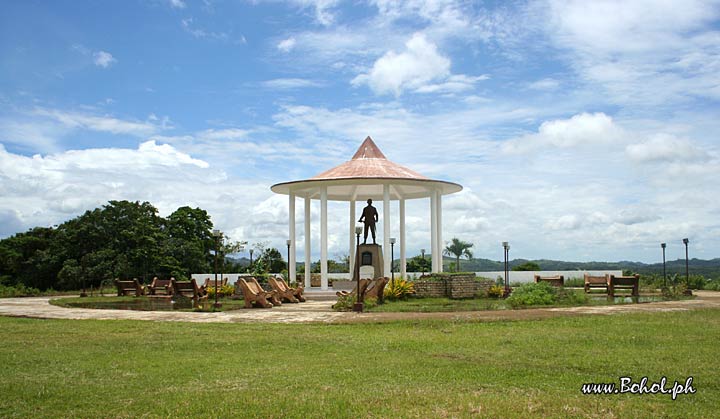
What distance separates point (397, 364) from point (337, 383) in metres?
1.57

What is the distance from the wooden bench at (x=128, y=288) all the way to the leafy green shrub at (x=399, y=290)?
39.8ft

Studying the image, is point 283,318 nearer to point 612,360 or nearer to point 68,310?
point 68,310

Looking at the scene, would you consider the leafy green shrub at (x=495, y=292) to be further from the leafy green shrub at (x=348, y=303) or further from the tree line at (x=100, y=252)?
the tree line at (x=100, y=252)

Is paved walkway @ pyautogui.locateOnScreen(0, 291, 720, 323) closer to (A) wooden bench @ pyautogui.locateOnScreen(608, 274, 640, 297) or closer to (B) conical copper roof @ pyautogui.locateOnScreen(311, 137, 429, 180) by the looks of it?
(A) wooden bench @ pyautogui.locateOnScreen(608, 274, 640, 297)

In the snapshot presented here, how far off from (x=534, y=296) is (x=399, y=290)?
577 centimetres

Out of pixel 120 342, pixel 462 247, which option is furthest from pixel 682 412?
pixel 462 247

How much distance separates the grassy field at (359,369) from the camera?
21.8 ft

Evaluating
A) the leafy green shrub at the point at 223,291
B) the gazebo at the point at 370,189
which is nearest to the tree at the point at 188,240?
the gazebo at the point at 370,189

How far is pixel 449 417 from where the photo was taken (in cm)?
624

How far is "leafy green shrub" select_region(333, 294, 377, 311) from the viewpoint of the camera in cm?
1885

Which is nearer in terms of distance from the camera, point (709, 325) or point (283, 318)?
point (709, 325)

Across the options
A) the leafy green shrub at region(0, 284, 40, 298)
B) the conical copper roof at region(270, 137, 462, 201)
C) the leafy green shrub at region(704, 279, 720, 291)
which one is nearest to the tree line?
the leafy green shrub at region(0, 284, 40, 298)

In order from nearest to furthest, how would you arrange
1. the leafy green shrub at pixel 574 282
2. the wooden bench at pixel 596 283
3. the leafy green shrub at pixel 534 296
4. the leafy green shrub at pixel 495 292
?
the leafy green shrub at pixel 534 296, the leafy green shrub at pixel 495 292, the wooden bench at pixel 596 283, the leafy green shrub at pixel 574 282

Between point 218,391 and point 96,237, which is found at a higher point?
point 96,237
